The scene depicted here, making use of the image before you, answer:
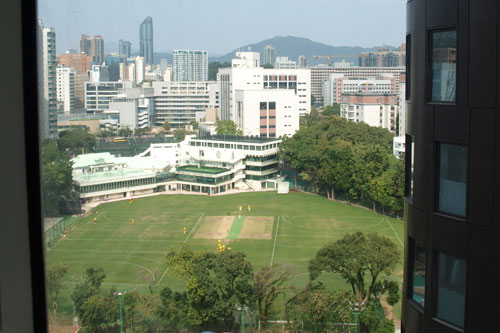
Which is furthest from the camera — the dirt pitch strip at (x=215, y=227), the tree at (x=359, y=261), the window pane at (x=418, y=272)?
the dirt pitch strip at (x=215, y=227)

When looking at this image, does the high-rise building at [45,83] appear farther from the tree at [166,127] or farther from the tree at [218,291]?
the tree at [166,127]

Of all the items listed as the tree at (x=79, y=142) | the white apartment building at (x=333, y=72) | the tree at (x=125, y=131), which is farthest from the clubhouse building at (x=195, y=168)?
the white apartment building at (x=333, y=72)

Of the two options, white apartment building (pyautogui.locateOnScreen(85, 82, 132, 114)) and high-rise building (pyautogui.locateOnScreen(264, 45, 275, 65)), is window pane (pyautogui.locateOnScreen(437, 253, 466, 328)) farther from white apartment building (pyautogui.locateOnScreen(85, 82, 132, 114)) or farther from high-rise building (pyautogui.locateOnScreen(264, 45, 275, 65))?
high-rise building (pyautogui.locateOnScreen(264, 45, 275, 65))

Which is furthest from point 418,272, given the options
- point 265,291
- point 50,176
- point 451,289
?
point 265,291

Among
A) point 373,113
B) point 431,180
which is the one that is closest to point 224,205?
point 373,113

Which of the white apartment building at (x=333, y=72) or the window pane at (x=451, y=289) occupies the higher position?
the white apartment building at (x=333, y=72)

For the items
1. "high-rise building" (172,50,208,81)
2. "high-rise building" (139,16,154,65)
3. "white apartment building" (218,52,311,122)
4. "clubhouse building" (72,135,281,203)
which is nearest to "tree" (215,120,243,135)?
"white apartment building" (218,52,311,122)
